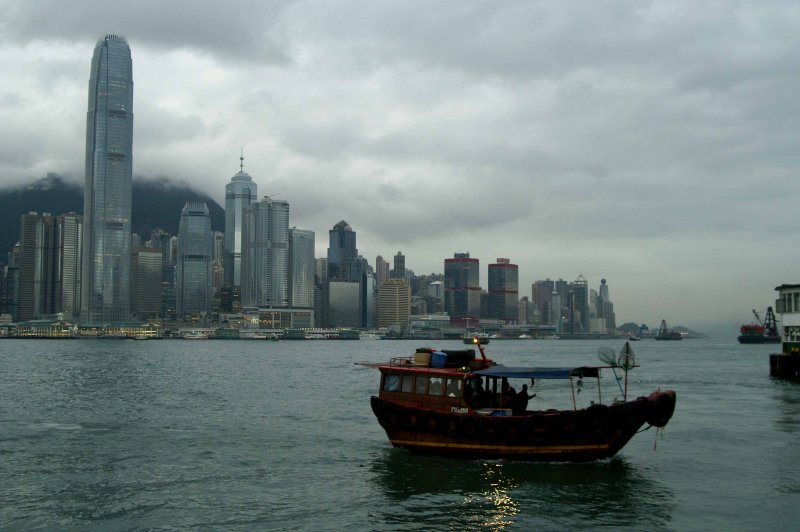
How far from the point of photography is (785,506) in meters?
23.5

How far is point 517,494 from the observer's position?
25.0m

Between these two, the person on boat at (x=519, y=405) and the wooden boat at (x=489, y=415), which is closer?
the wooden boat at (x=489, y=415)

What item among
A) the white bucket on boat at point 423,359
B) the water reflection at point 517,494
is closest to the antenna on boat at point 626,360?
the water reflection at point 517,494

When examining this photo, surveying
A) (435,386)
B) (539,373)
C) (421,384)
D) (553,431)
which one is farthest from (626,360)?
(421,384)

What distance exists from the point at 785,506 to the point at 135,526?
1949 cm

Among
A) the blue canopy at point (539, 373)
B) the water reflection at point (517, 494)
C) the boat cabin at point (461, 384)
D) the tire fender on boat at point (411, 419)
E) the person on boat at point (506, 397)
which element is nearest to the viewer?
the water reflection at point (517, 494)

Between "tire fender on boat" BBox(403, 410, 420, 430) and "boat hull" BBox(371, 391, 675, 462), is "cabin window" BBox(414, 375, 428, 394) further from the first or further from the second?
"boat hull" BBox(371, 391, 675, 462)

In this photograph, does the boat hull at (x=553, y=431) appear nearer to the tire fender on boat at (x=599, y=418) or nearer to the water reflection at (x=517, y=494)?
the tire fender on boat at (x=599, y=418)

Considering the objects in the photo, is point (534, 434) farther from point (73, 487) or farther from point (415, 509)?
point (73, 487)

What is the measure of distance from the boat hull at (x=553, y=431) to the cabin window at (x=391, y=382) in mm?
2472

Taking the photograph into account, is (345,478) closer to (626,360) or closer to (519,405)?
(519,405)

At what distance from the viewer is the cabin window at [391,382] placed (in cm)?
3117

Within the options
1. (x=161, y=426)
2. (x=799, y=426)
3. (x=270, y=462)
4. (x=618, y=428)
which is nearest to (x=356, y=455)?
(x=270, y=462)

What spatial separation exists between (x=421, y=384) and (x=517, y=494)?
6.81 metres
